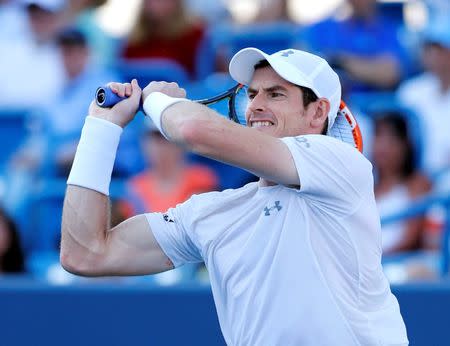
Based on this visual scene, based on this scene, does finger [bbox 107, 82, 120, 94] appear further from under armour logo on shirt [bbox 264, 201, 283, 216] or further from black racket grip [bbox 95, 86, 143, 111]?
under armour logo on shirt [bbox 264, 201, 283, 216]

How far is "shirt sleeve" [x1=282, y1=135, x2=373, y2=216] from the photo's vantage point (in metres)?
3.46

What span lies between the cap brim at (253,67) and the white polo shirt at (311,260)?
0.67 ft

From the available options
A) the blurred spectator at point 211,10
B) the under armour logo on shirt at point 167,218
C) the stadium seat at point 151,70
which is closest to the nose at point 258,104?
the under armour logo on shirt at point 167,218

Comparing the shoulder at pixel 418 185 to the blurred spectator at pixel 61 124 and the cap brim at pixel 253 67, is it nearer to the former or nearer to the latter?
the blurred spectator at pixel 61 124

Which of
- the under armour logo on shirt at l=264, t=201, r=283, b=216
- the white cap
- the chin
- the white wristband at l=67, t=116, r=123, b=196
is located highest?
the white cap

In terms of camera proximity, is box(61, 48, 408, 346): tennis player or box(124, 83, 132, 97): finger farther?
box(124, 83, 132, 97): finger

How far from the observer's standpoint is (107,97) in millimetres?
3752

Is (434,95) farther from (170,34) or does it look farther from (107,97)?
(107,97)

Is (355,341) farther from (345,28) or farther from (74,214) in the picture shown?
(345,28)

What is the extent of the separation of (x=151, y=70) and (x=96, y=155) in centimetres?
410

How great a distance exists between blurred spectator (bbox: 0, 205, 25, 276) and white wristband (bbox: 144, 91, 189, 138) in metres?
3.16

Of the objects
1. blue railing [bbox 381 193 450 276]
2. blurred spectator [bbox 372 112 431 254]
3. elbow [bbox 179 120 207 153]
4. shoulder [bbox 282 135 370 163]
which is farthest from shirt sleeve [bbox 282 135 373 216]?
blurred spectator [bbox 372 112 431 254]

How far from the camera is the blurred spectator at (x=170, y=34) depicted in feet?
27.5

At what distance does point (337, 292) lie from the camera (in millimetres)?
3494
